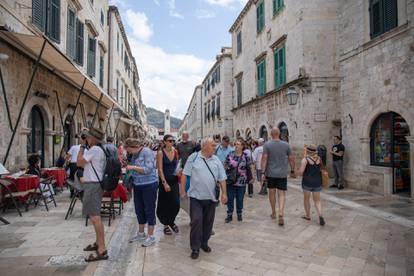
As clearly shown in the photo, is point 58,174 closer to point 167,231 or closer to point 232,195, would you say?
point 167,231

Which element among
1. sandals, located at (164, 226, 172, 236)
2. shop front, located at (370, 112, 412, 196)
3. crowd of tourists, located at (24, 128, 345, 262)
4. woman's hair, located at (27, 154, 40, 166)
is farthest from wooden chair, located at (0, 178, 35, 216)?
shop front, located at (370, 112, 412, 196)

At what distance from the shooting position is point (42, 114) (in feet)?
30.6

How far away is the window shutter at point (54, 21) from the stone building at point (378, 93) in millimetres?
9847

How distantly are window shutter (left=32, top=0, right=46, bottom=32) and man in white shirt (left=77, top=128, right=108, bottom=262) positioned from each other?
6346 mm

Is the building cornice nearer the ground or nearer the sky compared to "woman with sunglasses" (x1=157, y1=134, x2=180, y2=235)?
nearer the sky

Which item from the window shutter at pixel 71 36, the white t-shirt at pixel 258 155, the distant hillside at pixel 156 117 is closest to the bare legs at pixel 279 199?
the white t-shirt at pixel 258 155

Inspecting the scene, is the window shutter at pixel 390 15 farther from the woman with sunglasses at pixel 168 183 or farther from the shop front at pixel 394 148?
the woman with sunglasses at pixel 168 183

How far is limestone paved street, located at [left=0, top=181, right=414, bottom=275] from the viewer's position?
3535 mm

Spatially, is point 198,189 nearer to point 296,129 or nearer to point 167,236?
point 167,236

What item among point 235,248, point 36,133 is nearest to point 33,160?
point 36,133

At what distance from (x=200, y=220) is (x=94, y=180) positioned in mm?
1518

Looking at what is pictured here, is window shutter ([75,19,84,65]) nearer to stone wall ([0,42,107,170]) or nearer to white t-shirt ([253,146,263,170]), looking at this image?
stone wall ([0,42,107,170])

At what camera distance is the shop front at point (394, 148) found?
318 inches

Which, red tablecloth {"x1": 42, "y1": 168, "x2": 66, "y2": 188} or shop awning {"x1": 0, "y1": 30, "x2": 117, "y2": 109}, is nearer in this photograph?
shop awning {"x1": 0, "y1": 30, "x2": 117, "y2": 109}
